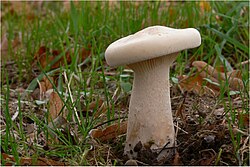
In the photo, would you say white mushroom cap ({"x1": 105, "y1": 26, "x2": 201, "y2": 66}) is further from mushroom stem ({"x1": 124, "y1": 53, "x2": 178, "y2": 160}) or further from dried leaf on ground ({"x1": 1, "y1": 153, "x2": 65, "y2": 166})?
dried leaf on ground ({"x1": 1, "y1": 153, "x2": 65, "y2": 166})

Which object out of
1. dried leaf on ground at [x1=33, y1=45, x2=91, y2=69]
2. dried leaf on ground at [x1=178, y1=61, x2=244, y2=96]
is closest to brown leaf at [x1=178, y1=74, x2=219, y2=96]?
dried leaf on ground at [x1=178, y1=61, x2=244, y2=96]

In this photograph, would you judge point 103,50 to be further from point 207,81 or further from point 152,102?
point 152,102

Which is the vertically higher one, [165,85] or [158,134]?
[165,85]

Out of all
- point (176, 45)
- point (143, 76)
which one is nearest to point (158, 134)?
point (143, 76)

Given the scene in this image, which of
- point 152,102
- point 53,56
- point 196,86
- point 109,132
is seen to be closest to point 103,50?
point 53,56

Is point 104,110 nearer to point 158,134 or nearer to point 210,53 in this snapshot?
point 158,134

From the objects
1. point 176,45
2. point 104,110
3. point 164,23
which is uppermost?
point 176,45
